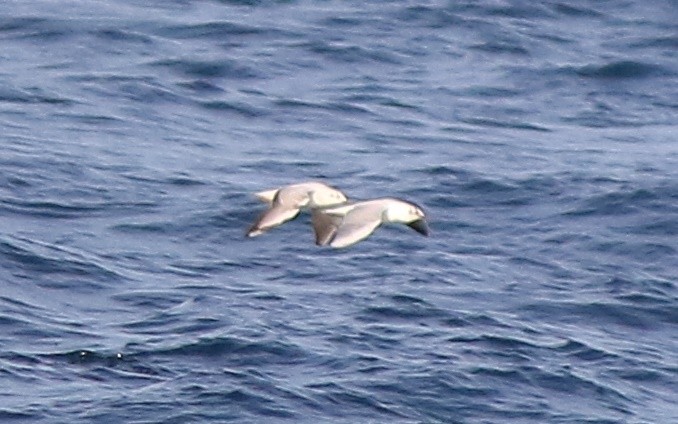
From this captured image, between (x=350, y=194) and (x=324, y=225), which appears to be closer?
(x=324, y=225)

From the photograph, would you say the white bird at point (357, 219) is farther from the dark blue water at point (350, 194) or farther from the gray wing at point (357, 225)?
the dark blue water at point (350, 194)

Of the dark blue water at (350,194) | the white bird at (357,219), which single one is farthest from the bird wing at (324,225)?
the dark blue water at (350,194)

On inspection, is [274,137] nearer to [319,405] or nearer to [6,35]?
[6,35]

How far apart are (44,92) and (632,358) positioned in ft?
27.1

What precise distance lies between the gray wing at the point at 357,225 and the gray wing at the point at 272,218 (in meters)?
0.28

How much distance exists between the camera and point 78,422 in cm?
1438

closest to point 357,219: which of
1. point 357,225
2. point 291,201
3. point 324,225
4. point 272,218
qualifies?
point 357,225

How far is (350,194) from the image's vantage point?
1941 centimetres

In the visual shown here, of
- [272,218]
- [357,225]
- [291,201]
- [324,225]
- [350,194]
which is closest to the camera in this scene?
[272,218]

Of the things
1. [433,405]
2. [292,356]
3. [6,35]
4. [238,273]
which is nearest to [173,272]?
[238,273]

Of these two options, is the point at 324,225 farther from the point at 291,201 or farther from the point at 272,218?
the point at 272,218

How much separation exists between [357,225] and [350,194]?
756 centimetres

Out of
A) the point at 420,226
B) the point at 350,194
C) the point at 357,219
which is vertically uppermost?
the point at 357,219

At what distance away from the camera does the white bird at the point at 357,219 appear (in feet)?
38.5
